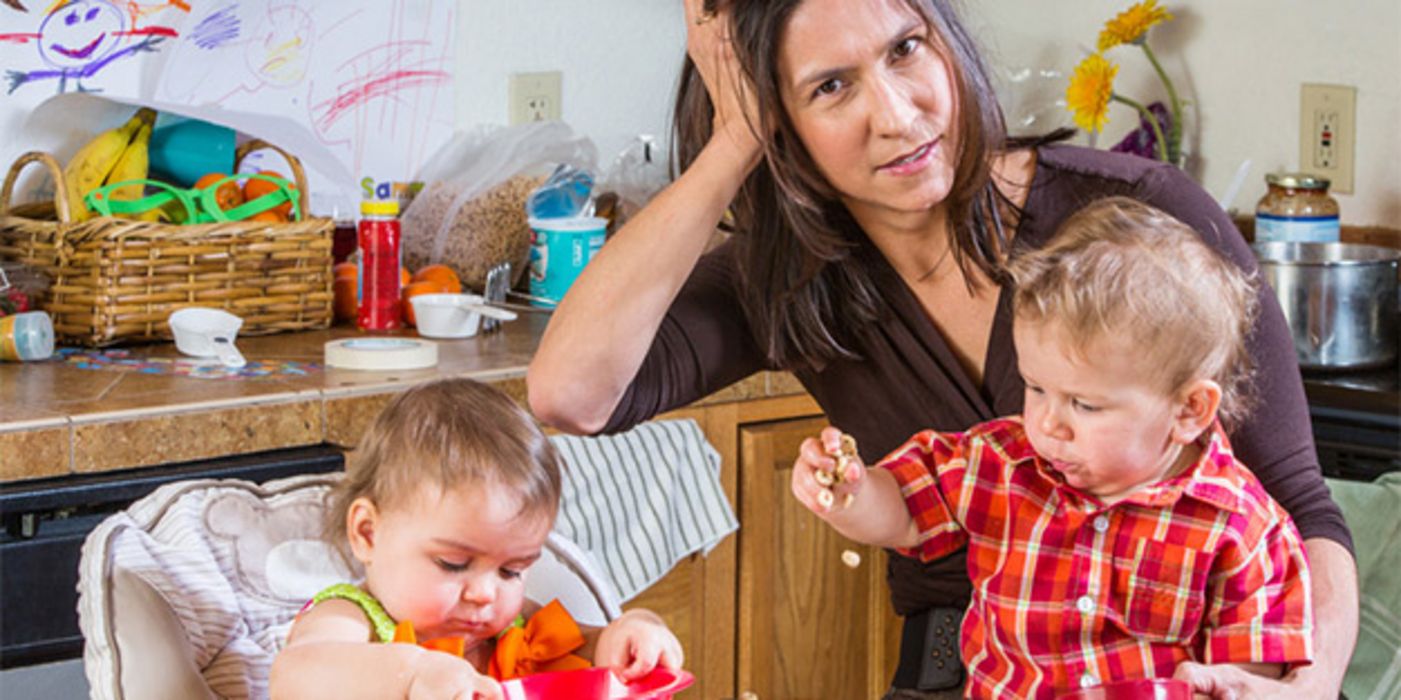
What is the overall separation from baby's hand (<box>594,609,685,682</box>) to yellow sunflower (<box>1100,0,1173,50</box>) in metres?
2.01

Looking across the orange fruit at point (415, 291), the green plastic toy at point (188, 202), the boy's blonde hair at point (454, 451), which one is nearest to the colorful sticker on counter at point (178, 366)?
the green plastic toy at point (188, 202)

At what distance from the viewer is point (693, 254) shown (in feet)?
5.67

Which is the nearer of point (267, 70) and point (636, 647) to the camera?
point (636, 647)

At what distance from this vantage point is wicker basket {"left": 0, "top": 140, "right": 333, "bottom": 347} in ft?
8.66

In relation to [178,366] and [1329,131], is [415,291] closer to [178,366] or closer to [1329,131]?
[178,366]

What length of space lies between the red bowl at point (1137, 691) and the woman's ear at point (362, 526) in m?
0.60

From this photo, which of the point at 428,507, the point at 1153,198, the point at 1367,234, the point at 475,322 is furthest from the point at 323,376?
the point at 1367,234

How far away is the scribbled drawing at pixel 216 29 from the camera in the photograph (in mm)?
2963

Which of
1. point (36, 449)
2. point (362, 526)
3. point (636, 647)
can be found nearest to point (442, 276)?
point (36, 449)

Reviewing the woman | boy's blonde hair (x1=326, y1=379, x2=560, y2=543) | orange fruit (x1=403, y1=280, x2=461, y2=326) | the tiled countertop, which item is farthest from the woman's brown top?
orange fruit (x1=403, y1=280, x2=461, y2=326)

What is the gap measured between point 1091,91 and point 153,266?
1.63 metres

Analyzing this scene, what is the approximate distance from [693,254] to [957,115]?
273 mm

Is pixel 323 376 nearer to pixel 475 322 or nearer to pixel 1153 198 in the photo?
pixel 475 322

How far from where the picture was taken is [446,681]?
1341 mm
